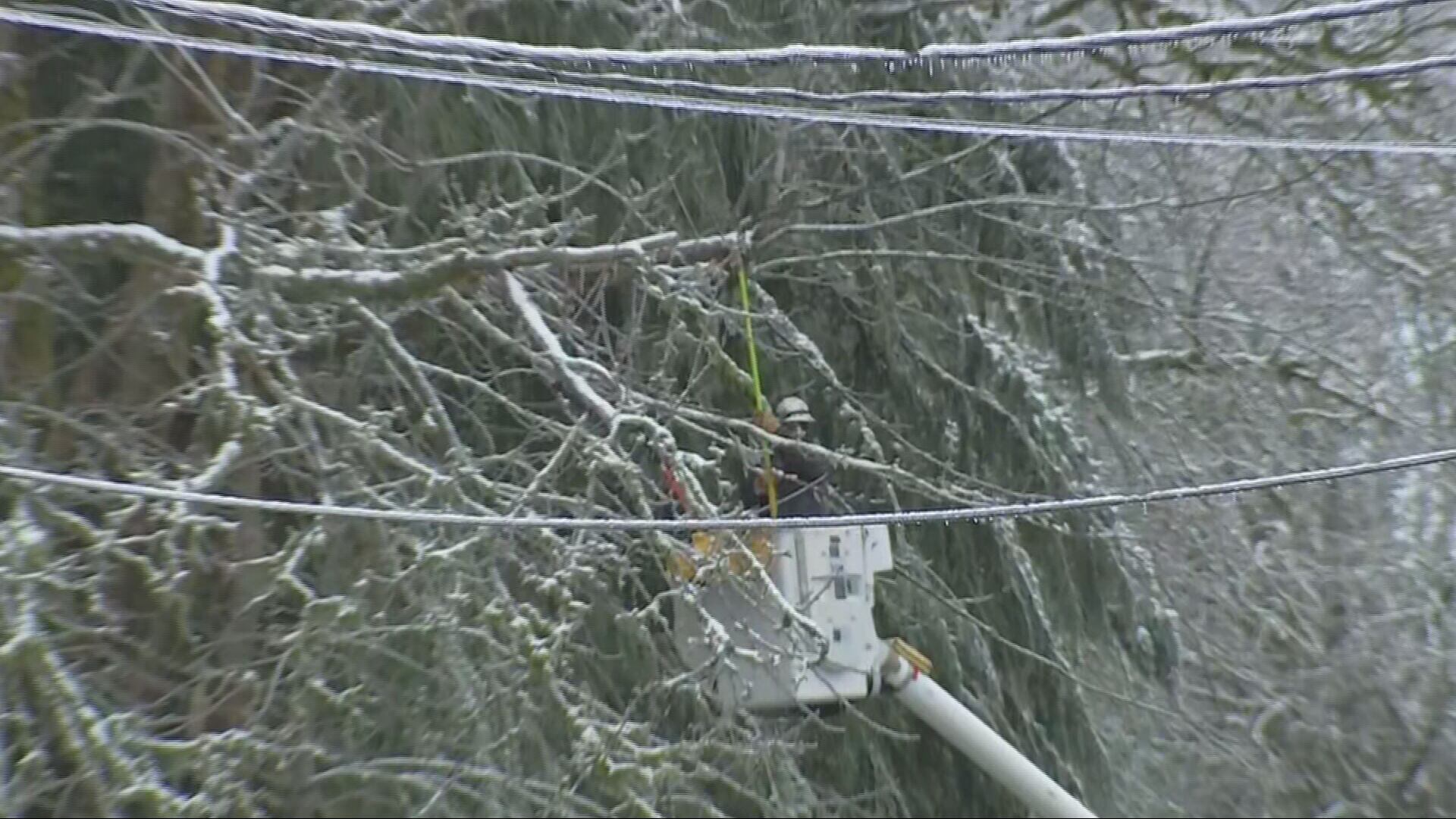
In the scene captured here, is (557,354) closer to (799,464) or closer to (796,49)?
(799,464)

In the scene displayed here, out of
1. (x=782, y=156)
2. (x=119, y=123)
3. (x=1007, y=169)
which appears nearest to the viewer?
(x=119, y=123)

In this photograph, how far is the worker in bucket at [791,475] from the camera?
3.09m

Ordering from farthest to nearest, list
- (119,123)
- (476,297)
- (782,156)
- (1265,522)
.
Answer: (1265,522), (782,156), (476,297), (119,123)

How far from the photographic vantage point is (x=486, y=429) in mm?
3670

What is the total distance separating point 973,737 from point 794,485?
642 millimetres

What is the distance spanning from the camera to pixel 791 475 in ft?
10.3

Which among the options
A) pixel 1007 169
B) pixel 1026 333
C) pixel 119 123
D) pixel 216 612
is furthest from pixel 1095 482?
pixel 119 123

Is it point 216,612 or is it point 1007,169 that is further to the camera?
point 1007,169

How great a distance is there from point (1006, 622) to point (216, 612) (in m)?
2.10

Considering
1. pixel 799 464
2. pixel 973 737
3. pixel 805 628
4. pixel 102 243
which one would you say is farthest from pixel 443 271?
pixel 973 737

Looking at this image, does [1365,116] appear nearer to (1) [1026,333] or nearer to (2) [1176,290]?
(2) [1176,290]

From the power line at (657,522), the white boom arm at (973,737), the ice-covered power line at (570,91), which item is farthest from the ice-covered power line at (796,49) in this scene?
the white boom arm at (973,737)

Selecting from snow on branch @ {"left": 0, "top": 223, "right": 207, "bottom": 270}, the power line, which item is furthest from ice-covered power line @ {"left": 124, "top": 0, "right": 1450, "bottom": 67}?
snow on branch @ {"left": 0, "top": 223, "right": 207, "bottom": 270}

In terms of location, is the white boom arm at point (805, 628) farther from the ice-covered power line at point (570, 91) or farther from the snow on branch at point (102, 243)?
the snow on branch at point (102, 243)
